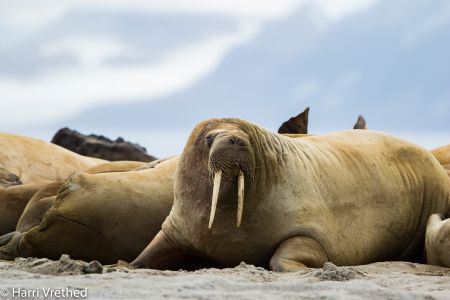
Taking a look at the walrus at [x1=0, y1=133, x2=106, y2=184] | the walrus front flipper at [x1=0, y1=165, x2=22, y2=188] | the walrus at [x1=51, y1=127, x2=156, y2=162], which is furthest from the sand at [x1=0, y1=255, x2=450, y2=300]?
the walrus at [x1=51, y1=127, x2=156, y2=162]

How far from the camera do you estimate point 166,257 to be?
7.48m

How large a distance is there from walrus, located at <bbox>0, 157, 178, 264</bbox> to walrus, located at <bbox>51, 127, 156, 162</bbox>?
11.3 m

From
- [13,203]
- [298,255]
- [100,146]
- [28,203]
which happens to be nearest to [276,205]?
[298,255]

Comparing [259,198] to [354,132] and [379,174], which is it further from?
[354,132]

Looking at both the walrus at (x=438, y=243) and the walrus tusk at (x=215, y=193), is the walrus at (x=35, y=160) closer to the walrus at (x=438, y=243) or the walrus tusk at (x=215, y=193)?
the walrus at (x=438, y=243)

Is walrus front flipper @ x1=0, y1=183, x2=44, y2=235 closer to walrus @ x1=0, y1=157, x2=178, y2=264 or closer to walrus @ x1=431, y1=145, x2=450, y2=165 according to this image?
walrus @ x1=0, y1=157, x2=178, y2=264

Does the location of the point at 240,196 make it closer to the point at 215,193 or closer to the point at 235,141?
the point at 215,193

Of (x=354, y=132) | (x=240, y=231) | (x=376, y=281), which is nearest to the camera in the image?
(x=376, y=281)

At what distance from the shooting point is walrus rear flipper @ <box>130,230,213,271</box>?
24.3 ft

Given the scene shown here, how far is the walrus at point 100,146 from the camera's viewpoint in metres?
20.2

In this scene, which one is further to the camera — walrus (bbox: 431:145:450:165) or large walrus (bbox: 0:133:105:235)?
large walrus (bbox: 0:133:105:235)

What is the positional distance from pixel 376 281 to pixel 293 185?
4.97 feet

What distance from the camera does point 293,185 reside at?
7.25 meters

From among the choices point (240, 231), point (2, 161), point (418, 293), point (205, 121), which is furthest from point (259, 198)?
point (2, 161)
